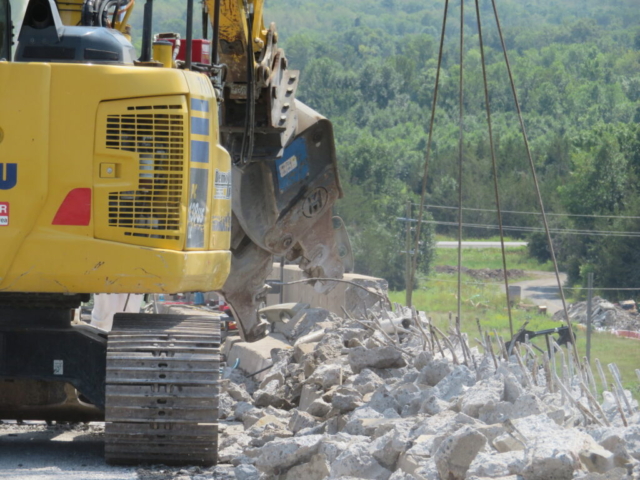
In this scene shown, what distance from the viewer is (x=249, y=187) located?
29.9 feet

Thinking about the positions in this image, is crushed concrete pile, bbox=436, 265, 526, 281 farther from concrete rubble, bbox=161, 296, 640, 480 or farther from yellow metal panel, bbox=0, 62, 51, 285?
yellow metal panel, bbox=0, 62, 51, 285

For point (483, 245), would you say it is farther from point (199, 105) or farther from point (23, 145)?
point (23, 145)

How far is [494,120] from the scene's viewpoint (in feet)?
322

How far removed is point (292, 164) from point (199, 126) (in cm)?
350

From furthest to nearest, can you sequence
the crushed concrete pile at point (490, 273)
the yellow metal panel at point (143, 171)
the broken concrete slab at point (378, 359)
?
the crushed concrete pile at point (490, 273), the broken concrete slab at point (378, 359), the yellow metal panel at point (143, 171)

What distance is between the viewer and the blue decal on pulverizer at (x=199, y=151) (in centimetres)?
569

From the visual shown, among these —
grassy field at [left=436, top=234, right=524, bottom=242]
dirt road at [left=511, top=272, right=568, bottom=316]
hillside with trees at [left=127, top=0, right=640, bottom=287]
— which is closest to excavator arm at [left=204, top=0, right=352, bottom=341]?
hillside with trees at [left=127, top=0, right=640, bottom=287]

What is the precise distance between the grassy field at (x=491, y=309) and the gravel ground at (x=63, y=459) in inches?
407

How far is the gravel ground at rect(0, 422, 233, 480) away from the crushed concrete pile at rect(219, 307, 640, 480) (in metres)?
0.39

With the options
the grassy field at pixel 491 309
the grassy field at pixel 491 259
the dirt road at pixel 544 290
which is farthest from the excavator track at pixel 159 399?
the grassy field at pixel 491 259

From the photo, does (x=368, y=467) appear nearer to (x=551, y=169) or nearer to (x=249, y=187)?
(x=249, y=187)

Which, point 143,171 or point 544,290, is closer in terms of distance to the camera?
point 143,171

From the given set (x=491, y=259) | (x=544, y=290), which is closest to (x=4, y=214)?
(x=544, y=290)

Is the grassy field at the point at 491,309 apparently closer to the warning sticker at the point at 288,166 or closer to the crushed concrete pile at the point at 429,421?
the warning sticker at the point at 288,166
